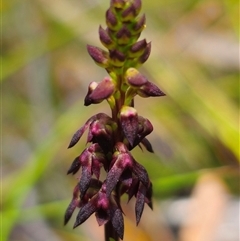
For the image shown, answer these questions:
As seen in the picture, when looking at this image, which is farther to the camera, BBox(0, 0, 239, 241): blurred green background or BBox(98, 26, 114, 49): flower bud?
BBox(0, 0, 239, 241): blurred green background

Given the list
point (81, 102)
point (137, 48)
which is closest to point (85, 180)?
point (137, 48)

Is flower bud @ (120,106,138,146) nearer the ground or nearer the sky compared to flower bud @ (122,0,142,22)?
nearer the ground

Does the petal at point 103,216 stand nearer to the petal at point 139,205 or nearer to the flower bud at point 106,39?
the petal at point 139,205

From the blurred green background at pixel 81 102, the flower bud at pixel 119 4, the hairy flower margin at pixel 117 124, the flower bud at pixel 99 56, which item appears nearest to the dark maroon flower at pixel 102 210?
the hairy flower margin at pixel 117 124

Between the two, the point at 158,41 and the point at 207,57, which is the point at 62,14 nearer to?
the point at 158,41

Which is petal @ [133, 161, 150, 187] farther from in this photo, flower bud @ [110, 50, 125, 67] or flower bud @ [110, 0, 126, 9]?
flower bud @ [110, 0, 126, 9]

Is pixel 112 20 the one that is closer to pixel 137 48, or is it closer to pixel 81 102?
pixel 137 48

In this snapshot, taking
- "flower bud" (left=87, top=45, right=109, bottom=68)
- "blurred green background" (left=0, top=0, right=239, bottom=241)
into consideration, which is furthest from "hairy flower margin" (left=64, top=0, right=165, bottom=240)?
"blurred green background" (left=0, top=0, right=239, bottom=241)
